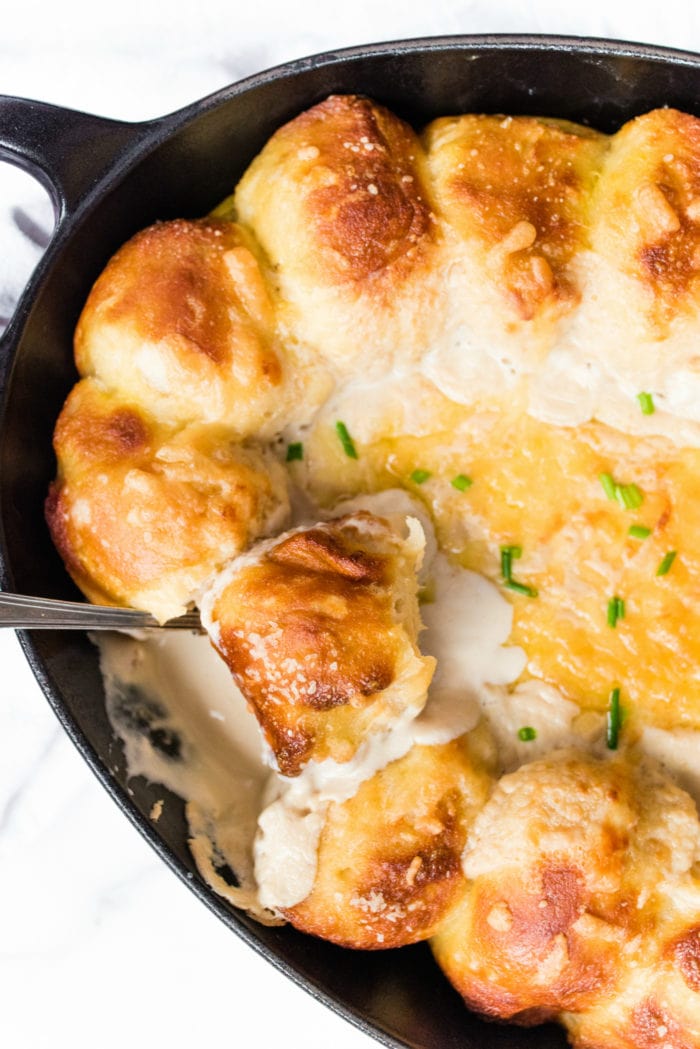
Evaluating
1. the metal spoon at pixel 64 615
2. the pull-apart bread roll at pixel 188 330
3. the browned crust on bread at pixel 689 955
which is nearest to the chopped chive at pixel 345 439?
the pull-apart bread roll at pixel 188 330

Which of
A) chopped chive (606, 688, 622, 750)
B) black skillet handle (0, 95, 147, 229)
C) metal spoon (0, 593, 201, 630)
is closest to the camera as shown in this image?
metal spoon (0, 593, 201, 630)

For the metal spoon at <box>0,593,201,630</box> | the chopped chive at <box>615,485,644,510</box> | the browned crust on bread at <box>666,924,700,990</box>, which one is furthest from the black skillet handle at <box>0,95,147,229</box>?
the browned crust on bread at <box>666,924,700,990</box>

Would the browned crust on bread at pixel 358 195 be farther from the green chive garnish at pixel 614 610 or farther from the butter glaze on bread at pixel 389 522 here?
the green chive garnish at pixel 614 610

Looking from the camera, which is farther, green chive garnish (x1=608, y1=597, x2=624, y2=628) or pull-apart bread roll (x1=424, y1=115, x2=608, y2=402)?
green chive garnish (x1=608, y1=597, x2=624, y2=628)

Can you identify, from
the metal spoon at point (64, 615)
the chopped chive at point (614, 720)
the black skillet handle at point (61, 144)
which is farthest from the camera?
the chopped chive at point (614, 720)

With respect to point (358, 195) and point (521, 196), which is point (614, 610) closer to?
point (521, 196)

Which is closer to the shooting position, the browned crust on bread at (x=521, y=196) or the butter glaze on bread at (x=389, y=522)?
the butter glaze on bread at (x=389, y=522)

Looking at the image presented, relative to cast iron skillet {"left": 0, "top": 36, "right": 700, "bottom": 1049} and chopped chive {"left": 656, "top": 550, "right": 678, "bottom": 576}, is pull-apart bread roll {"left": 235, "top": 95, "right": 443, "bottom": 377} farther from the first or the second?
chopped chive {"left": 656, "top": 550, "right": 678, "bottom": 576}
